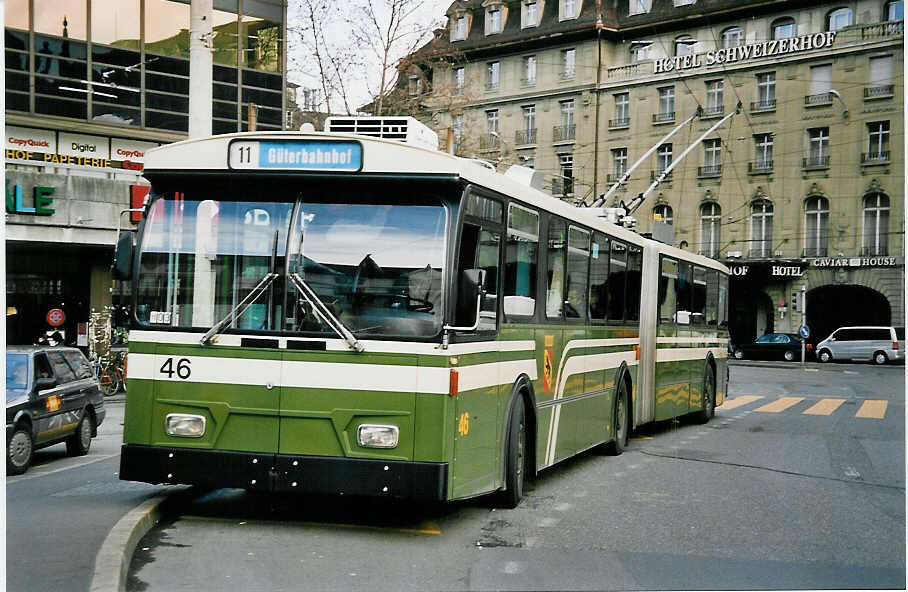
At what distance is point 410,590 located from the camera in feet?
23.1

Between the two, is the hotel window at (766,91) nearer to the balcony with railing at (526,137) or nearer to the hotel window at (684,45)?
the hotel window at (684,45)

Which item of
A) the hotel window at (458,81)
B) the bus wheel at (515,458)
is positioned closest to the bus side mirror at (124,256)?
the bus wheel at (515,458)

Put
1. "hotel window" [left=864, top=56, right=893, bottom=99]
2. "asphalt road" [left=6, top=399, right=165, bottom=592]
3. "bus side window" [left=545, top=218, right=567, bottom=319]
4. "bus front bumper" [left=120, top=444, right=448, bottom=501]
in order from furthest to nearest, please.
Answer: "hotel window" [left=864, top=56, right=893, bottom=99]
"bus side window" [left=545, top=218, right=567, bottom=319]
"bus front bumper" [left=120, top=444, right=448, bottom=501]
"asphalt road" [left=6, top=399, right=165, bottom=592]

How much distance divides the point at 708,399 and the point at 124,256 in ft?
47.3

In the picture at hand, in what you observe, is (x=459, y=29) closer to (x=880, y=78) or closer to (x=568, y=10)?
(x=568, y=10)

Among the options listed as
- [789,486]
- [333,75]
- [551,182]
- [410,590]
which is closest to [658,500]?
[789,486]

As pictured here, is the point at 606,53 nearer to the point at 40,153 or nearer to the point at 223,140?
the point at 40,153

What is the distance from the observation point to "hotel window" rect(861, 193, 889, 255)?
47469mm

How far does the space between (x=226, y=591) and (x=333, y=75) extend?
2698 centimetres

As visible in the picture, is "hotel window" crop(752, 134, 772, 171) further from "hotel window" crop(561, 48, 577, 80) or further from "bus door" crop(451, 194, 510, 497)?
"bus door" crop(451, 194, 510, 497)

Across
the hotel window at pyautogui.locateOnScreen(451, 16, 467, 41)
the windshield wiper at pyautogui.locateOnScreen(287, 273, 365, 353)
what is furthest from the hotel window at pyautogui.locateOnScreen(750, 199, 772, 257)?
the windshield wiper at pyautogui.locateOnScreen(287, 273, 365, 353)

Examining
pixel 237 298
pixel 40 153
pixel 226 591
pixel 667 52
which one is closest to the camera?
pixel 226 591

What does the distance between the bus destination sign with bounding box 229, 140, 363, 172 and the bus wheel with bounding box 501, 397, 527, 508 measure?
2.60m

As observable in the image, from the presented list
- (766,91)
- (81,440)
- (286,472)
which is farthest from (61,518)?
(766,91)
